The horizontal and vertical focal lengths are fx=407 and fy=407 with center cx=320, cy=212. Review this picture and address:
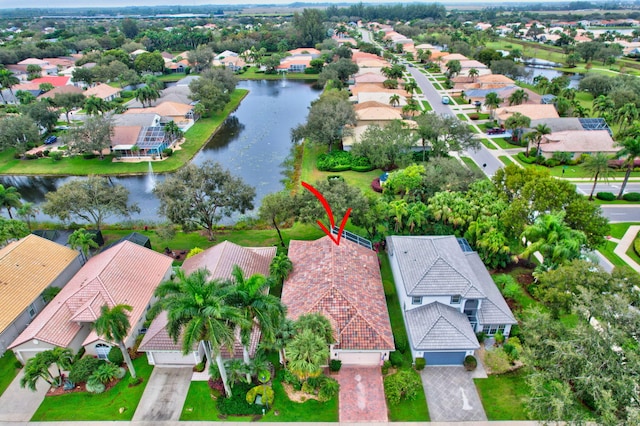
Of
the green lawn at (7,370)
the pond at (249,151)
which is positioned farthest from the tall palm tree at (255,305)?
the pond at (249,151)

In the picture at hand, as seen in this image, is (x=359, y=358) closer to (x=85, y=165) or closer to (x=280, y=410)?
(x=280, y=410)

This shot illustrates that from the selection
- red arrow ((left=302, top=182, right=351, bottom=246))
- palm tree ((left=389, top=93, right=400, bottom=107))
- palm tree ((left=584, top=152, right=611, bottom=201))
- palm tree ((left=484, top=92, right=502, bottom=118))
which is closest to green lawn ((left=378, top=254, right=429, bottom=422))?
red arrow ((left=302, top=182, right=351, bottom=246))

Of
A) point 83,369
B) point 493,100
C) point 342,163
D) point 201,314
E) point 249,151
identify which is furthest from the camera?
point 493,100

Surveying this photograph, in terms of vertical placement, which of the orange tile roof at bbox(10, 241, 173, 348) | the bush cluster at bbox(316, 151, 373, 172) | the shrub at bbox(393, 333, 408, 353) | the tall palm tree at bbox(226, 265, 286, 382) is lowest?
the bush cluster at bbox(316, 151, 373, 172)

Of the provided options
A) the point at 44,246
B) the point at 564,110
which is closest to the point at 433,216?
the point at 44,246

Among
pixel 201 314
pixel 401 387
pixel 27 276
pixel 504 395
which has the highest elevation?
pixel 201 314

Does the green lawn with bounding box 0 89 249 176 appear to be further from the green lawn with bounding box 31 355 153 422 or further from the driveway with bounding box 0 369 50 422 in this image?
the green lawn with bounding box 31 355 153 422

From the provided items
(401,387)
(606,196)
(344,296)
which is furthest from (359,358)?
(606,196)
